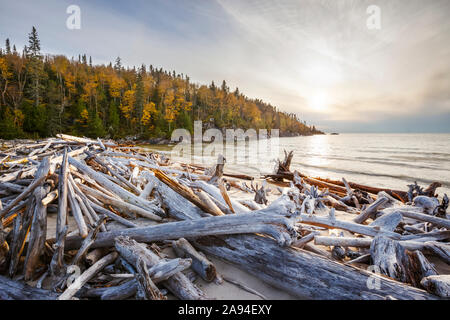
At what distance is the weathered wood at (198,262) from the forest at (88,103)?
4786 cm

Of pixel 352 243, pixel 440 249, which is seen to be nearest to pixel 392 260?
pixel 352 243

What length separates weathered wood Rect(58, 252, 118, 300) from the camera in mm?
1679

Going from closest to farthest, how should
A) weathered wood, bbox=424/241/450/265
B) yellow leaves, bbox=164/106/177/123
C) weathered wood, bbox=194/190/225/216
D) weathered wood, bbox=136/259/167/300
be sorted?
1. weathered wood, bbox=136/259/167/300
2. weathered wood, bbox=424/241/450/265
3. weathered wood, bbox=194/190/225/216
4. yellow leaves, bbox=164/106/177/123

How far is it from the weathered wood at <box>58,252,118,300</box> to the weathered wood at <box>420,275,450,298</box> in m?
3.23

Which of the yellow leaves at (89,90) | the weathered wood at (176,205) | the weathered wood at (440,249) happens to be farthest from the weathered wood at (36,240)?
the yellow leaves at (89,90)

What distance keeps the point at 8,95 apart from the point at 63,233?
6665cm

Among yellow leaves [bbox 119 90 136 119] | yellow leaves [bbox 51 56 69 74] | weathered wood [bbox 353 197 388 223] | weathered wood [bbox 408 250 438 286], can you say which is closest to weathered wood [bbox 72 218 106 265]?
weathered wood [bbox 408 250 438 286]

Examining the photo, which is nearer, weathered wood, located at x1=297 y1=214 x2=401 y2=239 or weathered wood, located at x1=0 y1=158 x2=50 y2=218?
weathered wood, located at x1=0 y1=158 x2=50 y2=218

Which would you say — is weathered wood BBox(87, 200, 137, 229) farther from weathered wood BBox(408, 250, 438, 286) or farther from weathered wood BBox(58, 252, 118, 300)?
weathered wood BBox(408, 250, 438, 286)

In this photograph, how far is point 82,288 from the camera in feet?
6.05

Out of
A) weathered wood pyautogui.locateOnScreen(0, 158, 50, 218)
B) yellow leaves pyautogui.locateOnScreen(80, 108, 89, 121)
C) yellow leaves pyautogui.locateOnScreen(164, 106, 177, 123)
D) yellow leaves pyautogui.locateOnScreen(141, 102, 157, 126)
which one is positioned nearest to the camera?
weathered wood pyautogui.locateOnScreen(0, 158, 50, 218)

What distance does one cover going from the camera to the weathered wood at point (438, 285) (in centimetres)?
172

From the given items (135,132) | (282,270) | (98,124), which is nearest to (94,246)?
(282,270)

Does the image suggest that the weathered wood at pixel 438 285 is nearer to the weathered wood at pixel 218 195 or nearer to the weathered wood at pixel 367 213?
the weathered wood at pixel 218 195
